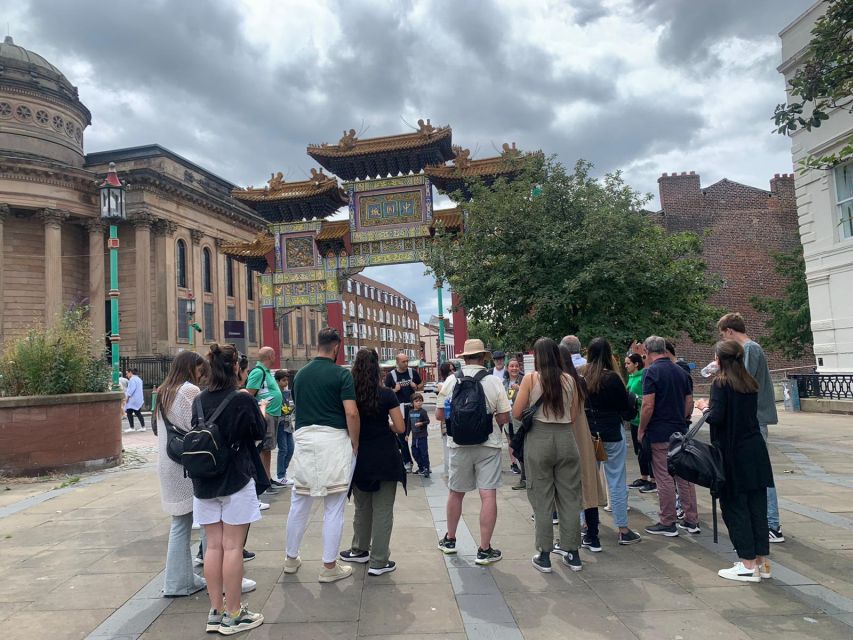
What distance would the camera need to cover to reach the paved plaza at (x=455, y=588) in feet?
11.7

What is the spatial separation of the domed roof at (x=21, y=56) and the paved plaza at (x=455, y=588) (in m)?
38.6

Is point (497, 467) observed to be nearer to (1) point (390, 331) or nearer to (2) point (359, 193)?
(2) point (359, 193)

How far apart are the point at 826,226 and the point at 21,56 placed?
142 feet

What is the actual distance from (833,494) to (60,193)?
3777 cm

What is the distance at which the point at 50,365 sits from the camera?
382 inches

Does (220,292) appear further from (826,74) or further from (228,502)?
(826,74)

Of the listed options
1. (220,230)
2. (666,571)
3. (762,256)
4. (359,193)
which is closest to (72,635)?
(666,571)

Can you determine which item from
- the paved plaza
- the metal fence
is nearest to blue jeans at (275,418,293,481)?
the paved plaza

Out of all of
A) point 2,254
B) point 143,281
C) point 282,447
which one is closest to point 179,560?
point 282,447

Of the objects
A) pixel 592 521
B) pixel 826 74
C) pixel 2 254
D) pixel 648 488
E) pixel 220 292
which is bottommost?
pixel 648 488

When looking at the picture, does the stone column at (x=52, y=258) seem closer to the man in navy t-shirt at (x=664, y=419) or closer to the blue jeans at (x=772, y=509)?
the man in navy t-shirt at (x=664, y=419)

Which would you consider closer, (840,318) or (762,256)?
(840,318)

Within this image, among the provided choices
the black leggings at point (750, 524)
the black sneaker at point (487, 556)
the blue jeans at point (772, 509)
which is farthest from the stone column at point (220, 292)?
the black leggings at point (750, 524)

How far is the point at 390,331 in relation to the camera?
3199 inches
